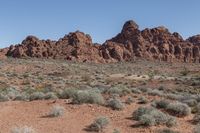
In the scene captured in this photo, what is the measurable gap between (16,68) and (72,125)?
5262cm

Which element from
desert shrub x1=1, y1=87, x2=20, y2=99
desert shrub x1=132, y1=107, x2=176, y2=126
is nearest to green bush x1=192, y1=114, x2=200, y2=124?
desert shrub x1=132, y1=107, x2=176, y2=126

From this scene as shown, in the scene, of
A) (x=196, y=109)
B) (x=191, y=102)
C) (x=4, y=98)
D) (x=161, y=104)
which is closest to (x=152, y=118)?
(x=161, y=104)

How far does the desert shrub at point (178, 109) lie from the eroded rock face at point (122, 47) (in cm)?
8839

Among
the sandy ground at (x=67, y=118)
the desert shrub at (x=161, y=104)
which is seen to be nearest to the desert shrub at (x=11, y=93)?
the sandy ground at (x=67, y=118)

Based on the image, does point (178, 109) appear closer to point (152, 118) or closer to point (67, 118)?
point (152, 118)

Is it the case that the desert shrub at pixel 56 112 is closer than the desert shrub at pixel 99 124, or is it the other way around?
the desert shrub at pixel 99 124

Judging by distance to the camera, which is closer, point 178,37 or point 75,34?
point 75,34

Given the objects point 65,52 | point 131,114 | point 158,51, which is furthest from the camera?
point 158,51

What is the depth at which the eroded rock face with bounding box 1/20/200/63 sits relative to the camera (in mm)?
109375

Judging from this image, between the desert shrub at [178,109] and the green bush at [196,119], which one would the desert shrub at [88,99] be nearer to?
the desert shrub at [178,109]

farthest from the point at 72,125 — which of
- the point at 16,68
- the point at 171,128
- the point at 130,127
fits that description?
the point at 16,68

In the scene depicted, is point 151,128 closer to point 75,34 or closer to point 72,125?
point 72,125

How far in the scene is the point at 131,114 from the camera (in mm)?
15836

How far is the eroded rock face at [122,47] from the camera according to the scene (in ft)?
359
